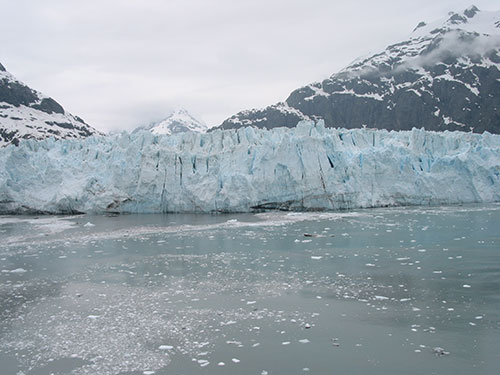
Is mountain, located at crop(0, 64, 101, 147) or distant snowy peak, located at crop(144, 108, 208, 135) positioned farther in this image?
distant snowy peak, located at crop(144, 108, 208, 135)

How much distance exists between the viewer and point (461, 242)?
10.6 metres

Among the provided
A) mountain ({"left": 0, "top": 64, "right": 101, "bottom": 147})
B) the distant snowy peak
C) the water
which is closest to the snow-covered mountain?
the distant snowy peak

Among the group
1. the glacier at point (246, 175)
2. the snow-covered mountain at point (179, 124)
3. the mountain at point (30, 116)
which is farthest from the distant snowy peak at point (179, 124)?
the glacier at point (246, 175)

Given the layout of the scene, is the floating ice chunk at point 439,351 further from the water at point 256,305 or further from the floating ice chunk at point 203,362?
the floating ice chunk at point 203,362

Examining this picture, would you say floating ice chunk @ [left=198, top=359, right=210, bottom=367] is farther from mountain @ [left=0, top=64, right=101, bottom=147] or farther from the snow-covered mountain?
the snow-covered mountain

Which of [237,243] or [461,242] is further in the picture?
[237,243]

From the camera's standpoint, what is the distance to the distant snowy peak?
546 ft

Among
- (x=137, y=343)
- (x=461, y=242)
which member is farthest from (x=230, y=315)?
(x=461, y=242)

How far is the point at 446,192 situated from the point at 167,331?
20.1 m

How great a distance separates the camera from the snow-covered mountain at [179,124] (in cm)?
16619

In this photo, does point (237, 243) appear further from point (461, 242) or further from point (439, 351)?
point (439, 351)

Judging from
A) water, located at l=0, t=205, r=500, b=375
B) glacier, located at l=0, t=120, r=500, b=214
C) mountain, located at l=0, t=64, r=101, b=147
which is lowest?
water, located at l=0, t=205, r=500, b=375

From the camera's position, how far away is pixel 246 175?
→ 20594 millimetres

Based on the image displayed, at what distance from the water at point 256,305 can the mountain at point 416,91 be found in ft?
161
